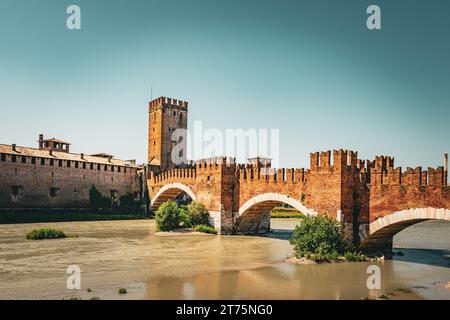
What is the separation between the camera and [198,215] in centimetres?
2788

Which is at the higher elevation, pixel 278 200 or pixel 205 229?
pixel 278 200

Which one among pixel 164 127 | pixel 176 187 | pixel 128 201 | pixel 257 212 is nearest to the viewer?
pixel 257 212

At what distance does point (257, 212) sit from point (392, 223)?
1157 cm

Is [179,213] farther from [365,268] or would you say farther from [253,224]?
[365,268]

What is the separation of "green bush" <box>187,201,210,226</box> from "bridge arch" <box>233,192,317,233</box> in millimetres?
2394

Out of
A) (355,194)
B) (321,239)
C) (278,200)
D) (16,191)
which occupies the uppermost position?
(355,194)

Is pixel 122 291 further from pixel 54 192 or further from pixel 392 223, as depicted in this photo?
pixel 54 192

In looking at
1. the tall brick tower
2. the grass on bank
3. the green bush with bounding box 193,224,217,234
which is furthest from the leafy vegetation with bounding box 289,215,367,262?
the tall brick tower

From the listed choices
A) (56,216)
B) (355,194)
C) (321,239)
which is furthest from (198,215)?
(56,216)

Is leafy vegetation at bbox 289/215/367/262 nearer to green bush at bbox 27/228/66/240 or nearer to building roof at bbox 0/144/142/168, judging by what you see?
green bush at bbox 27/228/66/240

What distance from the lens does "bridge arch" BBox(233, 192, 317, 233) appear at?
914 inches
